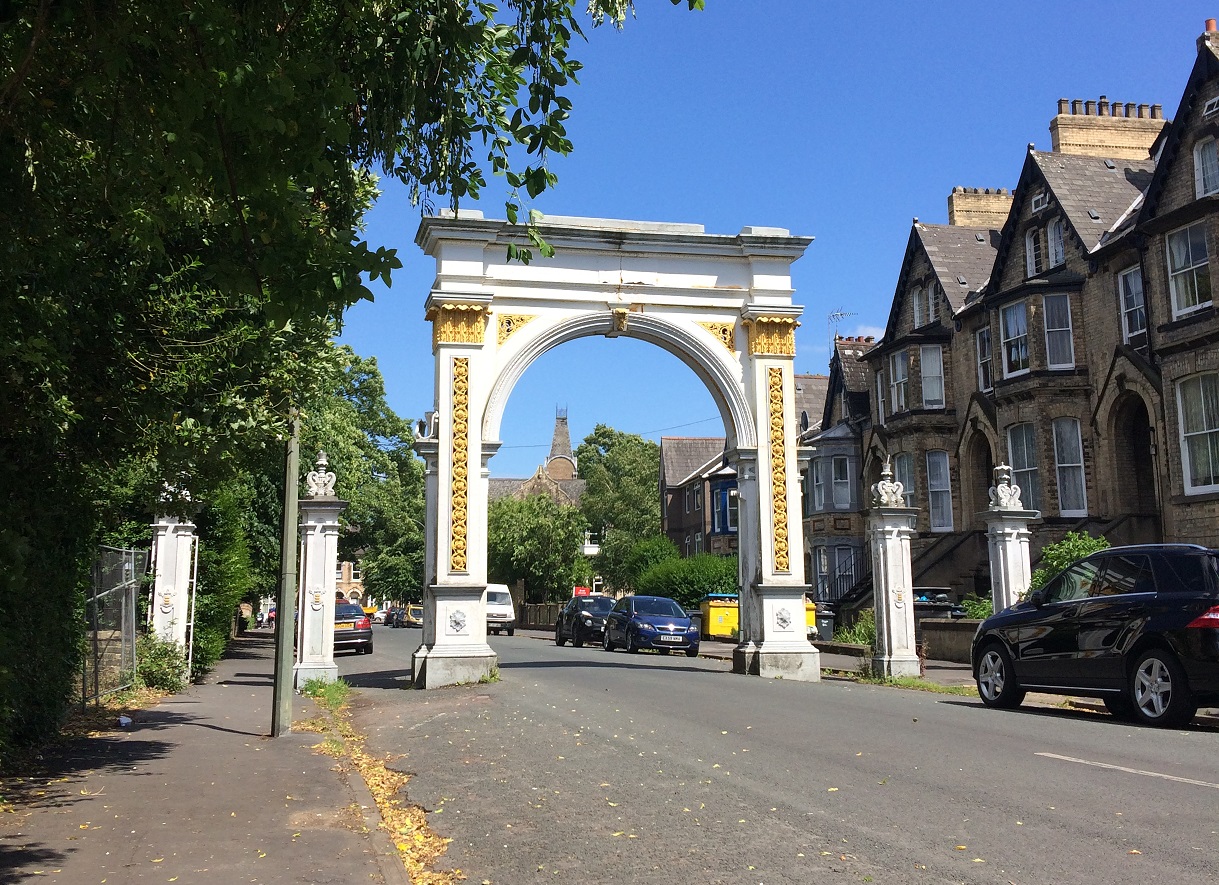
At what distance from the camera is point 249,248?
657 centimetres

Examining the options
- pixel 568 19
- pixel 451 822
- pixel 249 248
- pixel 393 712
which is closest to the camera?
pixel 249 248

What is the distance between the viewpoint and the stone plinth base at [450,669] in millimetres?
18906

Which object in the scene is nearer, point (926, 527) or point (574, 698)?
point (574, 698)

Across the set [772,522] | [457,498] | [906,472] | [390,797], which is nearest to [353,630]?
[457,498]

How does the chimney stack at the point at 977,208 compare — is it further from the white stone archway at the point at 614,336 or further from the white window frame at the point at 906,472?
the white stone archway at the point at 614,336

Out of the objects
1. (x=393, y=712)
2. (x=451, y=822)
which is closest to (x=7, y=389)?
(x=451, y=822)

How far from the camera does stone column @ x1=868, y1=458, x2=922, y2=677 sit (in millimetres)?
20078

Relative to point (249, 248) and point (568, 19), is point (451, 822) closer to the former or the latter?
point (249, 248)

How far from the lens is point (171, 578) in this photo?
19.1 m

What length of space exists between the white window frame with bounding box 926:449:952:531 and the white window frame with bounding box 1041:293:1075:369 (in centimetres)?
634

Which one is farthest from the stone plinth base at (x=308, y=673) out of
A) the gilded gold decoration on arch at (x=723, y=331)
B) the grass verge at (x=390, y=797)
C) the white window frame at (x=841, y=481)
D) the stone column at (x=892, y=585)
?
the white window frame at (x=841, y=481)

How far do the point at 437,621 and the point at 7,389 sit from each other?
11179mm

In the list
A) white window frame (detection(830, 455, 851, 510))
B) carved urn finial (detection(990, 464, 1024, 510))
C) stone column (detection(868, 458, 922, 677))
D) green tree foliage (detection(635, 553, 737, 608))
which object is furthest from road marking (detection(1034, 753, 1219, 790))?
green tree foliage (detection(635, 553, 737, 608))

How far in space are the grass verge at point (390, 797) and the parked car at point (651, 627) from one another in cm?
1487
